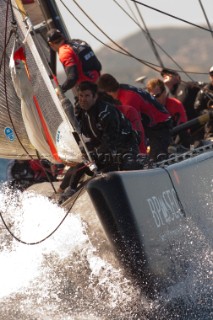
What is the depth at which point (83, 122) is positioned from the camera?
5.96 m

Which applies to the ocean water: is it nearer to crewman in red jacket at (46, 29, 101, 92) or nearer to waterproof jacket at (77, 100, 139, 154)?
waterproof jacket at (77, 100, 139, 154)

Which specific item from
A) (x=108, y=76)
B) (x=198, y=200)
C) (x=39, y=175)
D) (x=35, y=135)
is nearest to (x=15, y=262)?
(x=35, y=135)

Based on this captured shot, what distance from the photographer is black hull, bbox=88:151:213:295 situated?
5.28m

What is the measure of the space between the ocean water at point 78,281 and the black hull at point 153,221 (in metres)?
0.07

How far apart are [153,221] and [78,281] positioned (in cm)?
51

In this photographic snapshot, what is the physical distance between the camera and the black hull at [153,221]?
5.28 meters

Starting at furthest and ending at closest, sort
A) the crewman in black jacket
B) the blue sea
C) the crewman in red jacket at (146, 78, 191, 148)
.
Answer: the blue sea < the crewman in red jacket at (146, 78, 191, 148) < the crewman in black jacket

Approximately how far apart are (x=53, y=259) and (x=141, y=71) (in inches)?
1473

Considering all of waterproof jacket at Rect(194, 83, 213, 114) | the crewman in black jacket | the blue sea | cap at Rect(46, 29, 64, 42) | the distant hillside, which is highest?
cap at Rect(46, 29, 64, 42)

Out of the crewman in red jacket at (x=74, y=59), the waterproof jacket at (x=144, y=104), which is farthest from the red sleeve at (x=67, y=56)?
the waterproof jacket at (x=144, y=104)

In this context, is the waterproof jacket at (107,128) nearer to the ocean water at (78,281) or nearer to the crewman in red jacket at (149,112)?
the ocean water at (78,281)

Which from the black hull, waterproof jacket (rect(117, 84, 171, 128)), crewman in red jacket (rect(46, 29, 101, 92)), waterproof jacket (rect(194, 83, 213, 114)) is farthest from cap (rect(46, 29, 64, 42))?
waterproof jacket (rect(194, 83, 213, 114))

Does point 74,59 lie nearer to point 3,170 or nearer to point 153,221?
point 153,221

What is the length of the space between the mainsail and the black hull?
1.22ft
